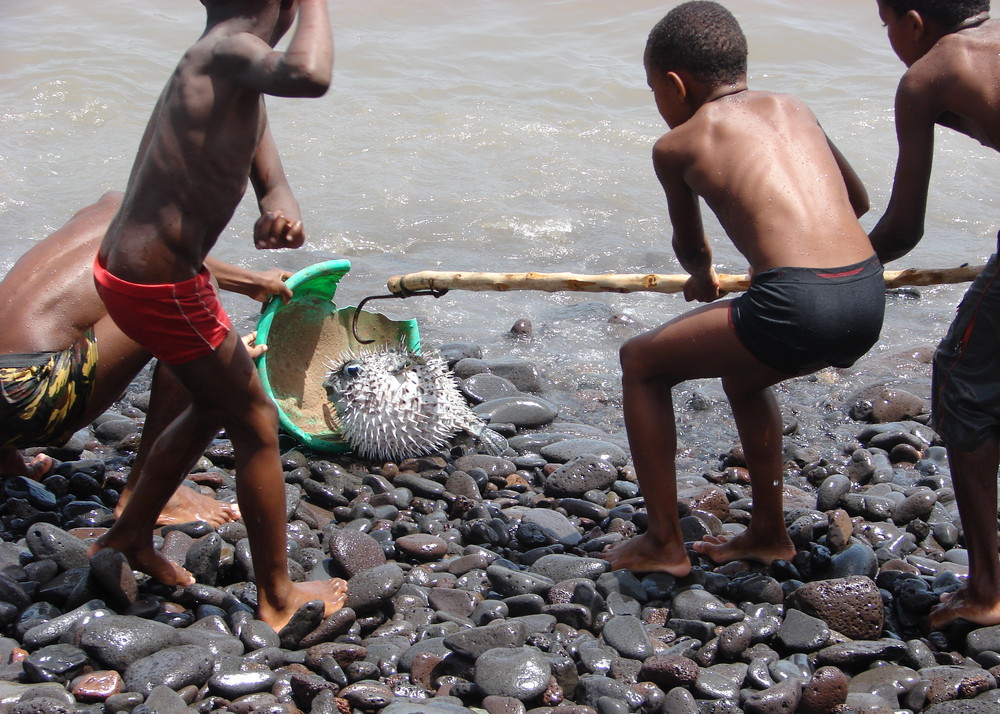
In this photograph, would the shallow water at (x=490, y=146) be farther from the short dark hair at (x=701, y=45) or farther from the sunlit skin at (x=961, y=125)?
the short dark hair at (x=701, y=45)

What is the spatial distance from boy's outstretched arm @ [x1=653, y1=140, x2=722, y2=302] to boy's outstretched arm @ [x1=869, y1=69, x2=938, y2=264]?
0.54 m

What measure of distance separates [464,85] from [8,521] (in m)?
9.14

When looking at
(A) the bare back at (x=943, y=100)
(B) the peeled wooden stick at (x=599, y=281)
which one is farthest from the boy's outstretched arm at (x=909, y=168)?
(B) the peeled wooden stick at (x=599, y=281)

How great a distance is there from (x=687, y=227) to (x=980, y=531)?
129 centimetres

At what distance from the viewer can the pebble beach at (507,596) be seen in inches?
106

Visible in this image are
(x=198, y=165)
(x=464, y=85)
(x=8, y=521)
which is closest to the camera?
(x=198, y=165)

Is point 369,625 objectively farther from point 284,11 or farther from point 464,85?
point 464,85

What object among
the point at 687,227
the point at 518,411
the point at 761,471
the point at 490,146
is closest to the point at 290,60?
the point at 687,227

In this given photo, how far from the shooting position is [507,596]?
131 inches

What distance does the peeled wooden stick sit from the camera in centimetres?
373

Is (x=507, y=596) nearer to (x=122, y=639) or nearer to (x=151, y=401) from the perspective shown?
(x=122, y=639)

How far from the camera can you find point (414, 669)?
2.82 m

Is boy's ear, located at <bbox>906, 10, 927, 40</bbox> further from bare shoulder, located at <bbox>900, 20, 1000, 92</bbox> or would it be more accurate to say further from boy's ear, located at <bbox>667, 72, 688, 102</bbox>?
boy's ear, located at <bbox>667, 72, 688, 102</bbox>

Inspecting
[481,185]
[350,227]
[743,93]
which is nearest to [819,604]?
[743,93]
